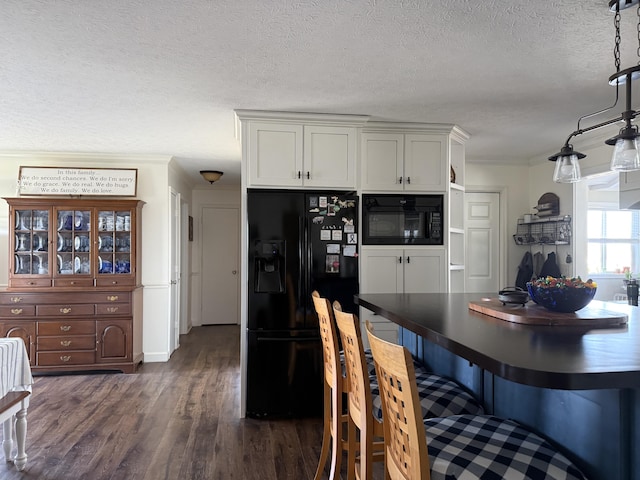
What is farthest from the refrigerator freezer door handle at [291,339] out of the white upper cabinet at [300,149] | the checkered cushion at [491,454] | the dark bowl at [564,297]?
the checkered cushion at [491,454]

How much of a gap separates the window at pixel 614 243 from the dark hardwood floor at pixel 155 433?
3.88 metres

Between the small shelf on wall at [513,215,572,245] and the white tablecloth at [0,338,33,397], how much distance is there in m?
4.80

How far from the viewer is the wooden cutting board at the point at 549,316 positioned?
165 cm

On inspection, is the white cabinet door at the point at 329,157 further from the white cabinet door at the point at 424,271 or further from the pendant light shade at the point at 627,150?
the pendant light shade at the point at 627,150

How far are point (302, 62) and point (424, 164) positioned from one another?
1.62 metres

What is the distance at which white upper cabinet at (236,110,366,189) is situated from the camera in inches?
137

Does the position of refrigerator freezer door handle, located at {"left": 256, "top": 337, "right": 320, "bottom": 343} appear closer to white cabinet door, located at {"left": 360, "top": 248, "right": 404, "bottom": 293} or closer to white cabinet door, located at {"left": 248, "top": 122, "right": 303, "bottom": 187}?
white cabinet door, located at {"left": 360, "top": 248, "right": 404, "bottom": 293}

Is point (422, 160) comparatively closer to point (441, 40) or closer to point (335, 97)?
point (335, 97)

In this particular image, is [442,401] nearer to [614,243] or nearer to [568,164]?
[568,164]

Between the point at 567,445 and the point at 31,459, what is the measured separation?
2911mm

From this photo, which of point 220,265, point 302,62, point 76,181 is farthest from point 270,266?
point 220,265

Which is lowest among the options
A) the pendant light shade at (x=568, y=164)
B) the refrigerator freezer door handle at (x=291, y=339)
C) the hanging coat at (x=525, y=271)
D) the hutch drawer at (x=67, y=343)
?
the hutch drawer at (x=67, y=343)

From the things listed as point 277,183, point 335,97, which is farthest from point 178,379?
point 335,97

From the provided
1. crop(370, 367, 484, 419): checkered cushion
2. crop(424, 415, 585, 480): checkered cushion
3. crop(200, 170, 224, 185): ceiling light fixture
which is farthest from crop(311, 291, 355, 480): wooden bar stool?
crop(200, 170, 224, 185): ceiling light fixture
